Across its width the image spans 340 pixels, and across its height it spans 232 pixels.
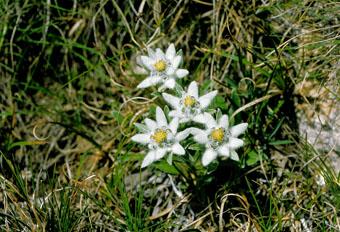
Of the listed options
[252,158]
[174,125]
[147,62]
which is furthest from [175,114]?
[252,158]

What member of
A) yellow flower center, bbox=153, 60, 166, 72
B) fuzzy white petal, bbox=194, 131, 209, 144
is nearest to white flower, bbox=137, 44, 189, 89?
yellow flower center, bbox=153, 60, 166, 72

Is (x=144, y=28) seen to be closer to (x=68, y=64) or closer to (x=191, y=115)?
(x=68, y=64)

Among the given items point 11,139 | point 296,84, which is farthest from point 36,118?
point 296,84

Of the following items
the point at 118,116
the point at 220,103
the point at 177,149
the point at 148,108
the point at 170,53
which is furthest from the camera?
the point at 148,108

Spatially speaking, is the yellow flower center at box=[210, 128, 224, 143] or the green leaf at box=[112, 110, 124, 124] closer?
the yellow flower center at box=[210, 128, 224, 143]

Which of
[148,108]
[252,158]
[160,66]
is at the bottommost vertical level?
[252,158]

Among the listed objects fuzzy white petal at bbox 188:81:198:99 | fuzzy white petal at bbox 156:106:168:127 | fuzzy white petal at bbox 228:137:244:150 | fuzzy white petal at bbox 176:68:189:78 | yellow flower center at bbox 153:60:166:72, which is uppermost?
yellow flower center at bbox 153:60:166:72

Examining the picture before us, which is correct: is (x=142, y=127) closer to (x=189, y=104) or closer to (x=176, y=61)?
(x=189, y=104)

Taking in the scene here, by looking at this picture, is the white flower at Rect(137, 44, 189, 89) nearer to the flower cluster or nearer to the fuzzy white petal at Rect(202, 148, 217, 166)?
the flower cluster
